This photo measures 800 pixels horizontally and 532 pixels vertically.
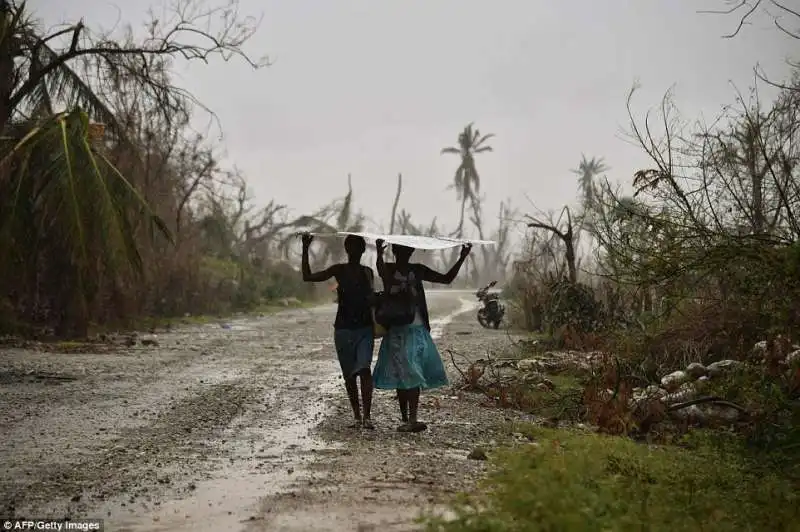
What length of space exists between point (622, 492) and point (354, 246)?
360cm

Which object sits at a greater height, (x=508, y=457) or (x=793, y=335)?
(x=793, y=335)

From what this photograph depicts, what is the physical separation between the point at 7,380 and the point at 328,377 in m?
4.46

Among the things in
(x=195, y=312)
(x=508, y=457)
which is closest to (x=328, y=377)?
(x=508, y=457)

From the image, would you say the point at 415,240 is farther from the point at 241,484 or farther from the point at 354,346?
the point at 241,484

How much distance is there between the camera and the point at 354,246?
7.92 metres

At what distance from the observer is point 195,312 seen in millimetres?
26984

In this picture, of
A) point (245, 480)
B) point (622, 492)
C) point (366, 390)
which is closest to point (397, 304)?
point (366, 390)

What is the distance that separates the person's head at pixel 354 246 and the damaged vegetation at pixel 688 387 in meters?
2.33

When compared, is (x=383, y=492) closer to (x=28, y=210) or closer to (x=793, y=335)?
(x=793, y=335)

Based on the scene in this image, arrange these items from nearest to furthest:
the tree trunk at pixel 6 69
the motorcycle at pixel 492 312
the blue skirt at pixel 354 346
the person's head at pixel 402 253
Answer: the blue skirt at pixel 354 346 < the person's head at pixel 402 253 < the tree trunk at pixel 6 69 < the motorcycle at pixel 492 312

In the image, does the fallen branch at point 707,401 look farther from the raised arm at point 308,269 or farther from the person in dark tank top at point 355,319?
the raised arm at point 308,269

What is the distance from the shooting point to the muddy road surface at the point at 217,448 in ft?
16.3

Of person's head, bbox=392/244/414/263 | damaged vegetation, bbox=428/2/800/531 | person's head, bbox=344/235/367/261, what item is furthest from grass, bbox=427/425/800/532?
person's head, bbox=344/235/367/261

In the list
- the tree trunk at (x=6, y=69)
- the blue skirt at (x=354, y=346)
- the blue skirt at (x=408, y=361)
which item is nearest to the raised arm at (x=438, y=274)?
the blue skirt at (x=408, y=361)
